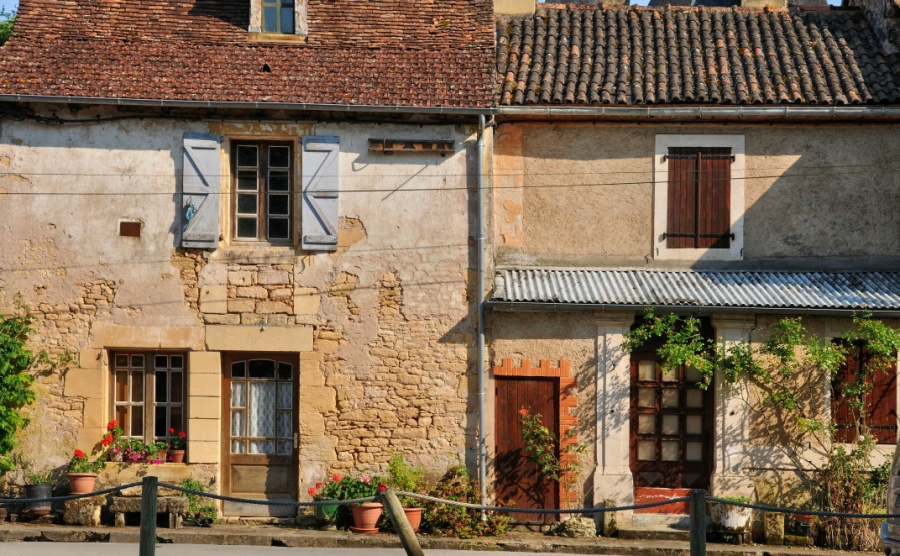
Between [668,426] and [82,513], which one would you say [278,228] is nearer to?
[82,513]

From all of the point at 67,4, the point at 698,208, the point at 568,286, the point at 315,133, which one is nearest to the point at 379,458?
the point at 568,286

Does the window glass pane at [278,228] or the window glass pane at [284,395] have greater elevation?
the window glass pane at [278,228]

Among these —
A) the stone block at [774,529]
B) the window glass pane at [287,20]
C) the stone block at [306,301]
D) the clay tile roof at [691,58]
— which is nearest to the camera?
the stone block at [774,529]

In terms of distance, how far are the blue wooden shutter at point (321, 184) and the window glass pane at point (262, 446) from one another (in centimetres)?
237

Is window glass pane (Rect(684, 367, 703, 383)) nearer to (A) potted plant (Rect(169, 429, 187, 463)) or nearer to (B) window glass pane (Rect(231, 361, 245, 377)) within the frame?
(B) window glass pane (Rect(231, 361, 245, 377))

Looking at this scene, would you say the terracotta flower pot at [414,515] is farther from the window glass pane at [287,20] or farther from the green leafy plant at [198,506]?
the window glass pane at [287,20]

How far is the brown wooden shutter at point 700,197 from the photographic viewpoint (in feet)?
42.9

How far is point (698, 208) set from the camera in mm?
13094

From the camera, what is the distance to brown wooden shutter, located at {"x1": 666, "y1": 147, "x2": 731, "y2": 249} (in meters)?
13.1

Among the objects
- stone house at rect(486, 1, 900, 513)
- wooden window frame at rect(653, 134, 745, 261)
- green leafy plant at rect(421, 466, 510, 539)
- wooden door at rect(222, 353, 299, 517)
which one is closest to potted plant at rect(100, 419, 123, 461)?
wooden door at rect(222, 353, 299, 517)

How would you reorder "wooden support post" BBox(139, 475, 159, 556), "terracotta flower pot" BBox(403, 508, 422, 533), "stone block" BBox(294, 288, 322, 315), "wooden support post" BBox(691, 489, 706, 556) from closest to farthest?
"wooden support post" BBox(691, 489, 706, 556) → "wooden support post" BBox(139, 475, 159, 556) → "terracotta flower pot" BBox(403, 508, 422, 533) → "stone block" BBox(294, 288, 322, 315)

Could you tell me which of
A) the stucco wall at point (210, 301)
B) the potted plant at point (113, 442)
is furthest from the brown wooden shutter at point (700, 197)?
the potted plant at point (113, 442)

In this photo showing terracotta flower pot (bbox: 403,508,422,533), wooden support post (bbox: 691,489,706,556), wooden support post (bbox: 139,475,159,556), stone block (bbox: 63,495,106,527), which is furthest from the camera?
stone block (bbox: 63,495,106,527)

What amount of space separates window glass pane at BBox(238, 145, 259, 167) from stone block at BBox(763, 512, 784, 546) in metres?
7.21
